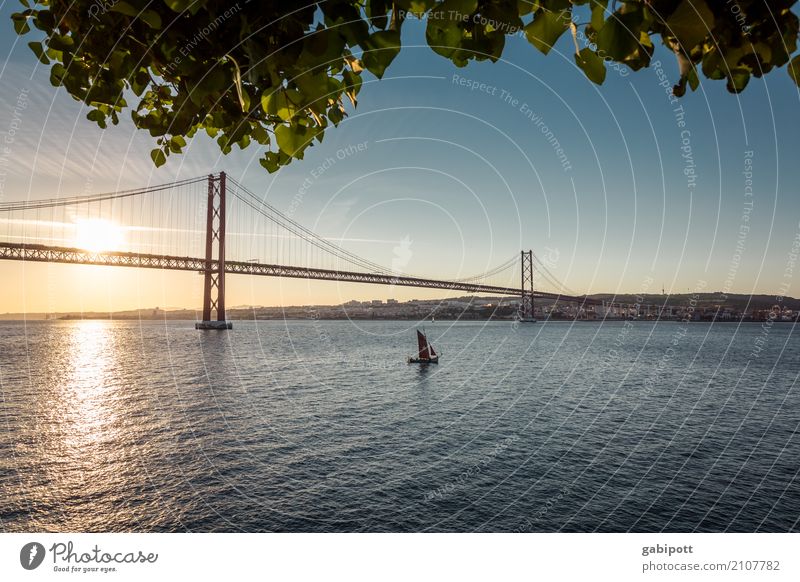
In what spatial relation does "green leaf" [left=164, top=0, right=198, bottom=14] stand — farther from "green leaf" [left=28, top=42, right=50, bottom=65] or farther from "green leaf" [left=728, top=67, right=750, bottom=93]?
"green leaf" [left=728, top=67, right=750, bottom=93]

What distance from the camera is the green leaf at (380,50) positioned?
4.55 ft

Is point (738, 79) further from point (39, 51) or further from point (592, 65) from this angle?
point (39, 51)

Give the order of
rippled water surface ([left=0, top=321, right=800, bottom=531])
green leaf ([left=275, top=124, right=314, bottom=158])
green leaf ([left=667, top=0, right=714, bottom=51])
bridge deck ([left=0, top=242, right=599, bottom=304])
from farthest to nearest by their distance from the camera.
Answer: bridge deck ([left=0, top=242, right=599, bottom=304]), rippled water surface ([left=0, top=321, right=800, bottom=531]), green leaf ([left=275, top=124, right=314, bottom=158]), green leaf ([left=667, top=0, right=714, bottom=51])

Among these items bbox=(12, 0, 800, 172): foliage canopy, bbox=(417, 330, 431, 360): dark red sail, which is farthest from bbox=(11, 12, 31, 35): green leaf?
bbox=(417, 330, 431, 360): dark red sail

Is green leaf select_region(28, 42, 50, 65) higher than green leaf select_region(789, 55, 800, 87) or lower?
higher

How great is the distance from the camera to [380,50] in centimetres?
145

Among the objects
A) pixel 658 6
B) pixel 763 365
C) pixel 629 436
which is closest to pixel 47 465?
pixel 658 6

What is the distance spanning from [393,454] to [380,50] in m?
21.1

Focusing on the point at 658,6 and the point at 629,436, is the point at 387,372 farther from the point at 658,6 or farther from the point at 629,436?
the point at 658,6

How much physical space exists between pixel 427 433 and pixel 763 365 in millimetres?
54436

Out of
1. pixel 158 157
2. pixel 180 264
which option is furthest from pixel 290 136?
pixel 180 264

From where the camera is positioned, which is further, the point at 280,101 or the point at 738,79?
the point at 738,79

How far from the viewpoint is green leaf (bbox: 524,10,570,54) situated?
54.9 inches

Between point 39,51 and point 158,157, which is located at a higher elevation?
point 39,51
